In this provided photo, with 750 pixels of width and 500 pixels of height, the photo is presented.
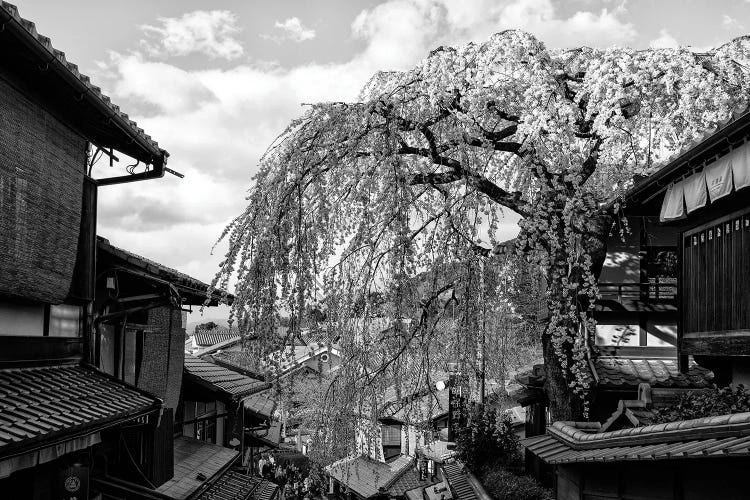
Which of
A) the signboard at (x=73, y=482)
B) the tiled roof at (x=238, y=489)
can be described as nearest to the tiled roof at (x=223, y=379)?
the tiled roof at (x=238, y=489)

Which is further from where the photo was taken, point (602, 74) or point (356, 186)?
point (602, 74)

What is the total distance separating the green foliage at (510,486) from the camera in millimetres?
15250

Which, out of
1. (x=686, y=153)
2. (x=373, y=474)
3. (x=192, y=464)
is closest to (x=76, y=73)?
(x=686, y=153)

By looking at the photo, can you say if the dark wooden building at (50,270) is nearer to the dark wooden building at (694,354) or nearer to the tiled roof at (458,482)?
the dark wooden building at (694,354)

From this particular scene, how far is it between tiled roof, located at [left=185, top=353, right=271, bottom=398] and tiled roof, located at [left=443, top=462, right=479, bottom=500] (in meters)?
6.42

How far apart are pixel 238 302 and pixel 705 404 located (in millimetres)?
5682

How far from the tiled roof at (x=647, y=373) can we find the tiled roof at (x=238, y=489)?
8526mm

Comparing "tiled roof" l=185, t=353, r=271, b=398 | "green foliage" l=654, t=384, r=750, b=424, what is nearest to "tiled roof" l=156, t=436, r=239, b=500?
"tiled roof" l=185, t=353, r=271, b=398

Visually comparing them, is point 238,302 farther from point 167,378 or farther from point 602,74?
point 602,74

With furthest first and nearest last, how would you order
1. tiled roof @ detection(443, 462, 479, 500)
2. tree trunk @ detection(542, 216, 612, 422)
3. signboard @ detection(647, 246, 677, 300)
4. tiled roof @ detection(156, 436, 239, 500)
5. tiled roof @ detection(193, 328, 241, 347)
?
tiled roof @ detection(193, 328, 241, 347) → tiled roof @ detection(443, 462, 479, 500) → signboard @ detection(647, 246, 677, 300) → tiled roof @ detection(156, 436, 239, 500) → tree trunk @ detection(542, 216, 612, 422)

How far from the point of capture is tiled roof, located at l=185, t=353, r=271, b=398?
58.2 ft

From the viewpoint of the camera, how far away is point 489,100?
36.8 ft

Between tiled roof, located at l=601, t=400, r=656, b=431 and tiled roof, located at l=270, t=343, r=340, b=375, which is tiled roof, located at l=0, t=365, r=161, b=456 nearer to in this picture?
tiled roof, located at l=270, t=343, r=340, b=375

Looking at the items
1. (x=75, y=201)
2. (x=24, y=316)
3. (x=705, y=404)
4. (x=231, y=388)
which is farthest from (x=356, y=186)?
(x=231, y=388)
